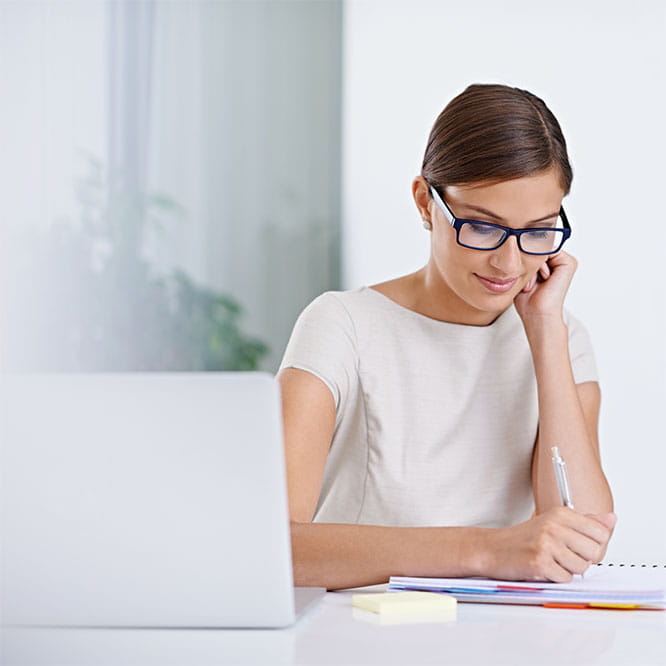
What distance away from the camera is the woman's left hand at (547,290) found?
1.62 metres

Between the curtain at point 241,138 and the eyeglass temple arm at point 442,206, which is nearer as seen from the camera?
the eyeglass temple arm at point 442,206

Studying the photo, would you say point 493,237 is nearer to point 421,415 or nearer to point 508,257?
point 508,257

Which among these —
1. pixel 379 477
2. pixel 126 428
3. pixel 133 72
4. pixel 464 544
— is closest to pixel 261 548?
pixel 126 428

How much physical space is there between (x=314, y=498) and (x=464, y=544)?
40cm

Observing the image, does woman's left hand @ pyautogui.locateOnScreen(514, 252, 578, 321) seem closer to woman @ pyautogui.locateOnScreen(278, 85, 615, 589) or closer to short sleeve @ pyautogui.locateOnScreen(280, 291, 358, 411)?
woman @ pyautogui.locateOnScreen(278, 85, 615, 589)

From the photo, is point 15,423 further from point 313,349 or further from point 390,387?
point 390,387

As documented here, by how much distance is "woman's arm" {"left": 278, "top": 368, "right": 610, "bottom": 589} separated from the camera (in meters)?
1.06

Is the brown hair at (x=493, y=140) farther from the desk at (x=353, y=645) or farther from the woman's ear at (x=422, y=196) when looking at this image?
the desk at (x=353, y=645)

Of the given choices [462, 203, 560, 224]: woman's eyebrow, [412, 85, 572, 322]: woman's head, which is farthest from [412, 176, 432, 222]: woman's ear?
[462, 203, 560, 224]: woman's eyebrow

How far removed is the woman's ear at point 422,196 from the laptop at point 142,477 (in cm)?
86

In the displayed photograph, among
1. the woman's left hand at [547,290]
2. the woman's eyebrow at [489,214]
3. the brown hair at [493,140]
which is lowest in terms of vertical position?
the woman's left hand at [547,290]

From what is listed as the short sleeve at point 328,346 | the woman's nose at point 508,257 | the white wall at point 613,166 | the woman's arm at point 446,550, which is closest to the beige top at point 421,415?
the short sleeve at point 328,346

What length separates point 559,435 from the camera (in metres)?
1.53

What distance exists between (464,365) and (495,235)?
31 centimetres
